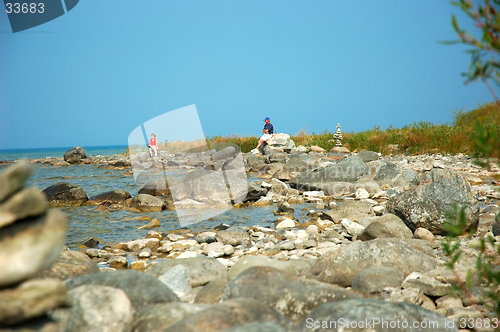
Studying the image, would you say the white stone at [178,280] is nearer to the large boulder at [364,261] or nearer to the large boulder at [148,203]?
the large boulder at [364,261]

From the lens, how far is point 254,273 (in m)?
2.97

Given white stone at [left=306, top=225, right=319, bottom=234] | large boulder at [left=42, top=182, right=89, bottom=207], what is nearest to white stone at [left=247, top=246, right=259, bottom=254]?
white stone at [left=306, top=225, right=319, bottom=234]

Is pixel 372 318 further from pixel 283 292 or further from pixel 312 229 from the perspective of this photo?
pixel 312 229

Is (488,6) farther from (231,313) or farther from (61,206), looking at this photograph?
(61,206)

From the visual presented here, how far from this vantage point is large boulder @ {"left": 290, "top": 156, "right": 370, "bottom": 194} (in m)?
11.3

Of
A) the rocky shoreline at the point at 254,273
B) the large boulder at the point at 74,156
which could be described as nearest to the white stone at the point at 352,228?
the rocky shoreline at the point at 254,273

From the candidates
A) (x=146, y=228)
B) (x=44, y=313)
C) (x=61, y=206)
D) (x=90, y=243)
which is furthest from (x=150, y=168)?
(x=44, y=313)

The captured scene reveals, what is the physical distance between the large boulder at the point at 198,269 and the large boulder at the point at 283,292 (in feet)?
4.40

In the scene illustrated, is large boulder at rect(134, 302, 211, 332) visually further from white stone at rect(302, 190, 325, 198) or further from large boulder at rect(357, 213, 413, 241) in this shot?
white stone at rect(302, 190, 325, 198)

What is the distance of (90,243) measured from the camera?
6.47m

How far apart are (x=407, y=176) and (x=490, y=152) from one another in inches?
412

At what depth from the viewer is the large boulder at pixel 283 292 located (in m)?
2.83

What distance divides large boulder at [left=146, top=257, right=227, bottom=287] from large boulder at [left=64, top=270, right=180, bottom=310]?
1.19 metres

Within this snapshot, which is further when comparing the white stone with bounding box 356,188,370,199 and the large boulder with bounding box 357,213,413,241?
the white stone with bounding box 356,188,370,199
